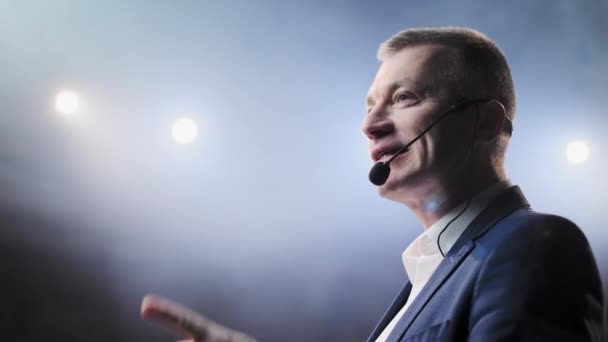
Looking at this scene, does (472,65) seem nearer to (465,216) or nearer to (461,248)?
(465,216)

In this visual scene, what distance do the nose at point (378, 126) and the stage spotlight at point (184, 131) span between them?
95.2 inches

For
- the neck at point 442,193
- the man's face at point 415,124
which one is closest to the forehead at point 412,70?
the man's face at point 415,124

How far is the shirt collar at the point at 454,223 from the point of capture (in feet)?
4.18

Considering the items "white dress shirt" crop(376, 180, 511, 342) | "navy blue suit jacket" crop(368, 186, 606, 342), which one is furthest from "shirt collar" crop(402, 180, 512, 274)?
"navy blue suit jacket" crop(368, 186, 606, 342)

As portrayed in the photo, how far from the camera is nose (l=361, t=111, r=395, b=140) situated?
4.85 feet

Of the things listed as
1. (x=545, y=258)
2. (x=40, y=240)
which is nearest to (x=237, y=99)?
(x=40, y=240)

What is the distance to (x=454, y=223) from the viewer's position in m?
1.30

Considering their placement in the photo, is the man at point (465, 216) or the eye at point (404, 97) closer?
the man at point (465, 216)

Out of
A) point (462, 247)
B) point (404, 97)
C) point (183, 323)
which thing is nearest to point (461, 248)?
point (462, 247)

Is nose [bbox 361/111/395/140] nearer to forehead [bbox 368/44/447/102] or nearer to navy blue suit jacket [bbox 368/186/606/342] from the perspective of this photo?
forehead [bbox 368/44/447/102]

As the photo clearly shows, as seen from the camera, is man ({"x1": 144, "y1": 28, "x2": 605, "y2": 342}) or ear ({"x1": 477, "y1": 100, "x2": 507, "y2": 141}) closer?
man ({"x1": 144, "y1": 28, "x2": 605, "y2": 342})

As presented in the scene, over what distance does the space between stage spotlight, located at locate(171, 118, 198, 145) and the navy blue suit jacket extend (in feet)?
9.36

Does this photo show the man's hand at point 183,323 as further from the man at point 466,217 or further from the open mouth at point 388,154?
the open mouth at point 388,154

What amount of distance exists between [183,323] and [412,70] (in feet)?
3.40
